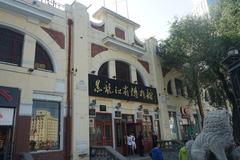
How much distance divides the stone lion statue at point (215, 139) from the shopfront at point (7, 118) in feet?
28.0

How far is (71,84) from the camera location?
12656 millimetres

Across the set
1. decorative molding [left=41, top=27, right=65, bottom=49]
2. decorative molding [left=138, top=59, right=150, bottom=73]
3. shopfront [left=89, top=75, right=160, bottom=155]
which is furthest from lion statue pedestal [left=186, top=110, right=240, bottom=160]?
decorative molding [left=138, top=59, right=150, bottom=73]

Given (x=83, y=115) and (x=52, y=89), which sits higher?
(x=52, y=89)

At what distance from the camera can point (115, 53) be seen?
53.1 ft

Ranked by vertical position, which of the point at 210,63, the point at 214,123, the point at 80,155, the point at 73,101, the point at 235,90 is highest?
the point at 210,63

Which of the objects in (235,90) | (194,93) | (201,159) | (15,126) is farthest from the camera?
(194,93)

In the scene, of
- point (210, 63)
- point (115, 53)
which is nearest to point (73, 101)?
point (115, 53)

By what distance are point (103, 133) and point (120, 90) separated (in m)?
3.09

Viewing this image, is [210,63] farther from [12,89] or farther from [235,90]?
[12,89]

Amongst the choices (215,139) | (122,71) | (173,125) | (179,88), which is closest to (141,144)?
(122,71)

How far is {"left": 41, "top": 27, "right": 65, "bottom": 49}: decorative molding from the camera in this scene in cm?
1278

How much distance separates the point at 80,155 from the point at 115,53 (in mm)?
7590

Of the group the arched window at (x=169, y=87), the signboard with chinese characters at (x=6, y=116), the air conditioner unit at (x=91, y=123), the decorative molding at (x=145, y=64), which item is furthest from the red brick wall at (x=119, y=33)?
the signboard with chinese characters at (x=6, y=116)

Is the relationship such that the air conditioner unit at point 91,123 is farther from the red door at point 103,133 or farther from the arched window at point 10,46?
the arched window at point 10,46
